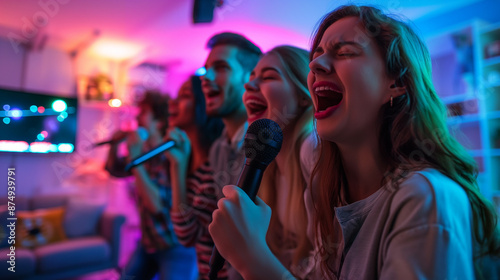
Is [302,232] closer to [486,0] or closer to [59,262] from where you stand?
[59,262]

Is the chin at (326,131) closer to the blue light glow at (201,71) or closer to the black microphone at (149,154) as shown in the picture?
the blue light glow at (201,71)

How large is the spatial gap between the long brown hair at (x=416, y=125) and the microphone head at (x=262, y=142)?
7.6 inches

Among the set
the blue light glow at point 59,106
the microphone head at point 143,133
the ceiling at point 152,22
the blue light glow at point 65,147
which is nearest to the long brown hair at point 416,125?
the microphone head at point 143,133

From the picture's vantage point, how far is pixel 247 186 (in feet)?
1.73

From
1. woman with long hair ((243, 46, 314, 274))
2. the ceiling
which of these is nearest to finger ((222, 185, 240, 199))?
woman with long hair ((243, 46, 314, 274))

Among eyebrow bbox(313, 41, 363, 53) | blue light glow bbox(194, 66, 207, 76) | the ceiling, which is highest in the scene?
the ceiling

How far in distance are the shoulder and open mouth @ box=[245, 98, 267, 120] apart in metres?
0.42

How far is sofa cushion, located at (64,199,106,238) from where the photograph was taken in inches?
111

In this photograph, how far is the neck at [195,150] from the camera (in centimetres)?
126

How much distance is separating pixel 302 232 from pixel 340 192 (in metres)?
0.17

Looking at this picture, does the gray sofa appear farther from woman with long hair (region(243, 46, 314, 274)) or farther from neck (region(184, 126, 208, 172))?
woman with long hair (region(243, 46, 314, 274))

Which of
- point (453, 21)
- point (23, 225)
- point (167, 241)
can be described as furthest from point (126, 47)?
point (453, 21)

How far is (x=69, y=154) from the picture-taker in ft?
11.6

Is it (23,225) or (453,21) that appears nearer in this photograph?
(23,225)
